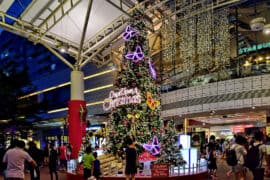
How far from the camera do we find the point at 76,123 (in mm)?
16750

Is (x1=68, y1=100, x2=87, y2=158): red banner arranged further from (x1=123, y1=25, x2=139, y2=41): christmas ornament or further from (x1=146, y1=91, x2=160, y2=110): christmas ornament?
(x1=123, y1=25, x2=139, y2=41): christmas ornament

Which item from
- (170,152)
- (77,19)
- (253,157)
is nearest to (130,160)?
(253,157)

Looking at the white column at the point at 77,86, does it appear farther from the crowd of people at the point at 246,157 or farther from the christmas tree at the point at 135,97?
the crowd of people at the point at 246,157

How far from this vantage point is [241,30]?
23906 mm

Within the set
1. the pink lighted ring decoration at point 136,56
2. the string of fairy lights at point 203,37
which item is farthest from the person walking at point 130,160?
the string of fairy lights at point 203,37

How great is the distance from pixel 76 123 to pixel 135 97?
4750 mm

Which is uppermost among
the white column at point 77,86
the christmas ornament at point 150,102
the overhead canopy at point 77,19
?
the overhead canopy at point 77,19

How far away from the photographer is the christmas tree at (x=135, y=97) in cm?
1313

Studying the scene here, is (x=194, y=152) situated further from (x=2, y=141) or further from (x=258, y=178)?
(x=2, y=141)

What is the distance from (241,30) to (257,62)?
298 centimetres

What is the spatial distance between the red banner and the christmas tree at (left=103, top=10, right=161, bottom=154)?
3219mm

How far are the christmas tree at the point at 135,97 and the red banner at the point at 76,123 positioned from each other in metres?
3.22

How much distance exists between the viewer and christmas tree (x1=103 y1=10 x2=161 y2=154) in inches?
517

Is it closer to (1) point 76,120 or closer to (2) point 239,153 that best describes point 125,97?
(1) point 76,120
